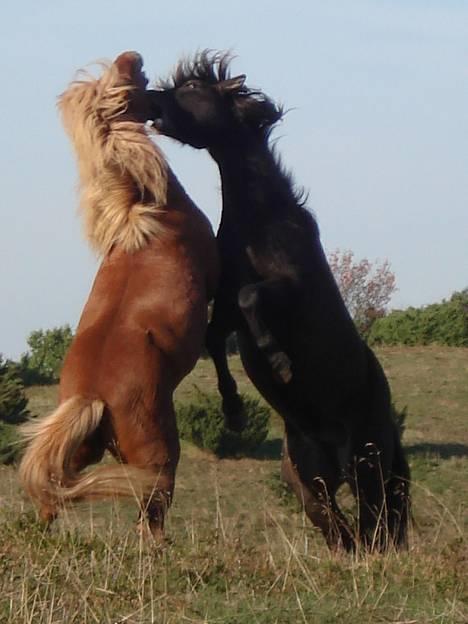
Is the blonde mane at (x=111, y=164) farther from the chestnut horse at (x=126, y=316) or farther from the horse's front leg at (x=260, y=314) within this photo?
the horse's front leg at (x=260, y=314)

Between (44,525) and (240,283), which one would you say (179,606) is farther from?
(240,283)

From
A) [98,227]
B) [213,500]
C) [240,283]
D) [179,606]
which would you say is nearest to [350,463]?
[240,283]

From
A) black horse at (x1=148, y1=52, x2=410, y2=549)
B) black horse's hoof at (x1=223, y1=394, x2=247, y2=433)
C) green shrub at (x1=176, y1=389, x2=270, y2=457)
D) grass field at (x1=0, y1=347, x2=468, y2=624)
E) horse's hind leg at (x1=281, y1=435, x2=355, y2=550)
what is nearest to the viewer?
grass field at (x1=0, y1=347, x2=468, y2=624)

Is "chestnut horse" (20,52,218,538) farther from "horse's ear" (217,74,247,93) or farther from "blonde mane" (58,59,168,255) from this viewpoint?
"horse's ear" (217,74,247,93)

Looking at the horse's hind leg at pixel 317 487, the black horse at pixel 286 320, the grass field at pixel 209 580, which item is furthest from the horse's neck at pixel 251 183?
the grass field at pixel 209 580

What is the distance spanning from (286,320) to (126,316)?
1108 mm

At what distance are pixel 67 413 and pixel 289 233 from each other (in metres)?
1.64

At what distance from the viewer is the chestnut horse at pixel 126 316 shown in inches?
222

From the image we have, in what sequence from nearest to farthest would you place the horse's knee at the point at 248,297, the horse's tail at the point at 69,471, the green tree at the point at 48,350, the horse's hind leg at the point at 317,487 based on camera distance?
the horse's tail at the point at 69,471
the horse's knee at the point at 248,297
the horse's hind leg at the point at 317,487
the green tree at the point at 48,350

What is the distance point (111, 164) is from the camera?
6230 mm

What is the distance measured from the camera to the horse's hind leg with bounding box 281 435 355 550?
274 inches

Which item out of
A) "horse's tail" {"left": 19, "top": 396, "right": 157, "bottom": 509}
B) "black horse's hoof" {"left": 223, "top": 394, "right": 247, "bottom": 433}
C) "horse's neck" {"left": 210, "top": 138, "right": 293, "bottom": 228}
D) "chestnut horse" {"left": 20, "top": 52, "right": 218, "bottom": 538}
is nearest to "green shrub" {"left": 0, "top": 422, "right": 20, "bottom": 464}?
"black horse's hoof" {"left": 223, "top": 394, "right": 247, "bottom": 433}

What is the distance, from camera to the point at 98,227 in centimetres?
622

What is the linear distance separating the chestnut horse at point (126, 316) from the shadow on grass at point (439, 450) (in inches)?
315
